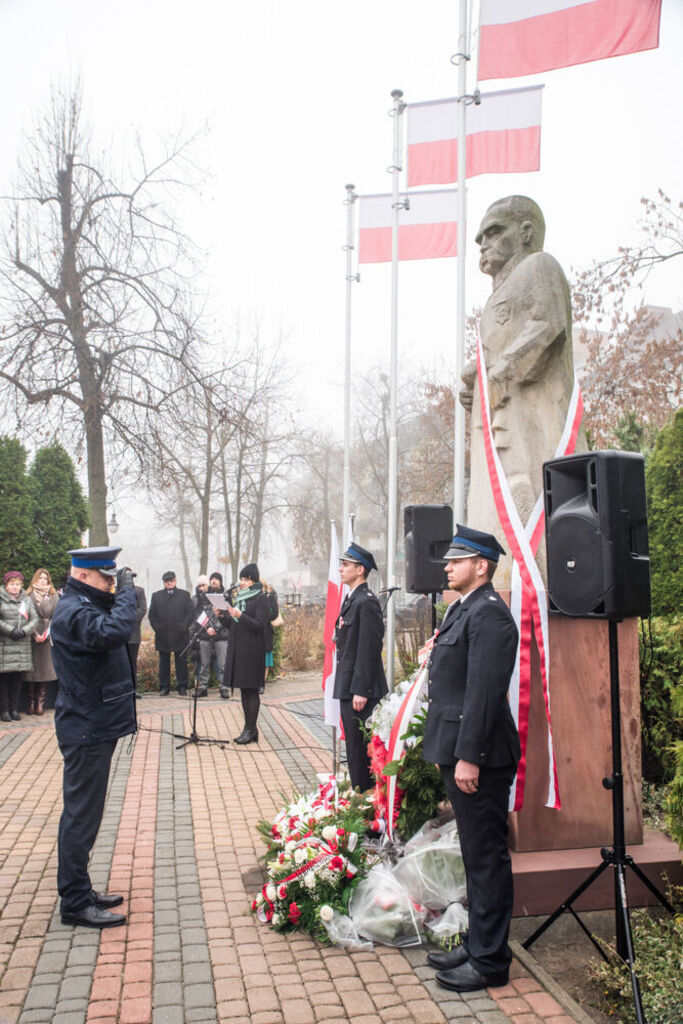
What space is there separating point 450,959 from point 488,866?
0.52 metres

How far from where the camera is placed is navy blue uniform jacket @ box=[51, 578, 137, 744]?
448 cm

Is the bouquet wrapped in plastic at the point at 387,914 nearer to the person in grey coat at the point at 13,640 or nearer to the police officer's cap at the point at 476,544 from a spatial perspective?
the police officer's cap at the point at 476,544

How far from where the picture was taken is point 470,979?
3746mm

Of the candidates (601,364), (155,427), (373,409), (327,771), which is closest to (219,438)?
(155,427)

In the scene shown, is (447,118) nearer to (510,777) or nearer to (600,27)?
(600,27)

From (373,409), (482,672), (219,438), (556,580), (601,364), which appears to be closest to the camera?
(482,672)

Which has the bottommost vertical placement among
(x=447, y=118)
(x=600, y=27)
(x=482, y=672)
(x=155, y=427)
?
(x=482, y=672)

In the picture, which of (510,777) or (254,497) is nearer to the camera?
(510,777)

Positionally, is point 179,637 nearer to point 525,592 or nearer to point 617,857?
point 525,592

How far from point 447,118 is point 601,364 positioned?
14.4m

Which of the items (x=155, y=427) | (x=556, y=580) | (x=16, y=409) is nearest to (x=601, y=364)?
(x=155, y=427)

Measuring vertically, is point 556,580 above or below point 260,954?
above

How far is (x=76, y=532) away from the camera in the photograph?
43.1ft

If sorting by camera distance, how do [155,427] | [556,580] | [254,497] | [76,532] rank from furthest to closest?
[254,497] < [155,427] < [76,532] < [556,580]
